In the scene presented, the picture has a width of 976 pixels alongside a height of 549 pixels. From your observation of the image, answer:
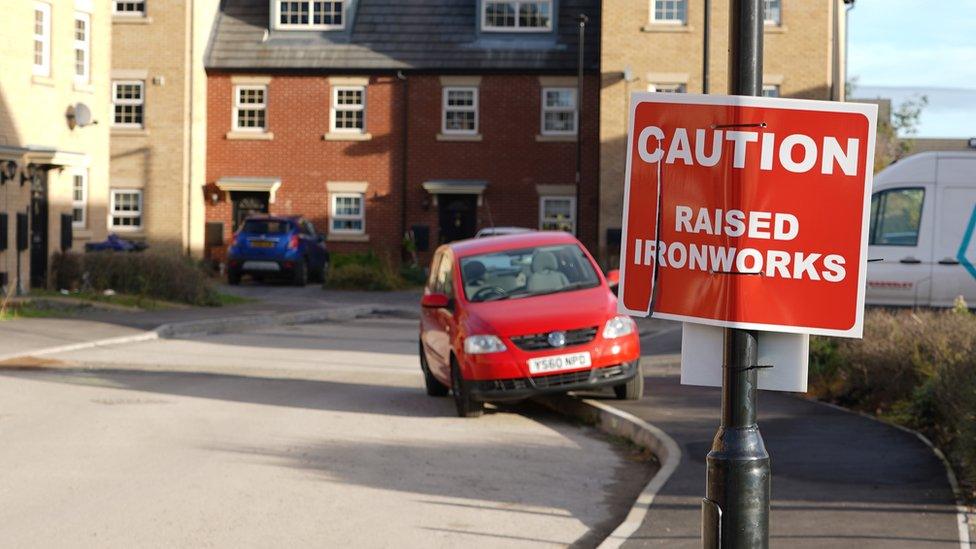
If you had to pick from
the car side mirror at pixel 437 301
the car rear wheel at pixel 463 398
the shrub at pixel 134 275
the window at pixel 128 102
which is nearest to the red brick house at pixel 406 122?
the window at pixel 128 102

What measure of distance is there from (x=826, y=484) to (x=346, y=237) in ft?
112

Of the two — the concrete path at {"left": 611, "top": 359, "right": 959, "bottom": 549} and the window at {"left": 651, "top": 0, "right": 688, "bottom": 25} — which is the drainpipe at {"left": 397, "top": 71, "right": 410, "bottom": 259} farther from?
the concrete path at {"left": 611, "top": 359, "right": 959, "bottom": 549}

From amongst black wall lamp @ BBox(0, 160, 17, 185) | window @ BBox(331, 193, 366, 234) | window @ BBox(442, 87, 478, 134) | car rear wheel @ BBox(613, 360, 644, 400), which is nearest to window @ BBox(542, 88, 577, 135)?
window @ BBox(442, 87, 478, 134)

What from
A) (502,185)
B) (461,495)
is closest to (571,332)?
(461,495)

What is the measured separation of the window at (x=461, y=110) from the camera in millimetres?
42250

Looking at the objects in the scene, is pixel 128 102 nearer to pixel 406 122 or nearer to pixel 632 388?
pixel 406 122

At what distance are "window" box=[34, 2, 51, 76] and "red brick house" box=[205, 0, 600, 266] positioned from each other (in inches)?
545

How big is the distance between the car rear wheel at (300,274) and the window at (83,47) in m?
8.62

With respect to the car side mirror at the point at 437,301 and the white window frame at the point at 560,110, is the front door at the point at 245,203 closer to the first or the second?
the white window frame at the point at 560,110

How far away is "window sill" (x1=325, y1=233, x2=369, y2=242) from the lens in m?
42.4

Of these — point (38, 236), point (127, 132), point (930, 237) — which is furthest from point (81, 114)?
point (930, 237)

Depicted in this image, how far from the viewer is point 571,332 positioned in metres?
13.1

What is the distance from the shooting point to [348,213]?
4278cm

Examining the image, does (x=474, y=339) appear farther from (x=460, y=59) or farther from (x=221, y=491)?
(x=460, y=59)
